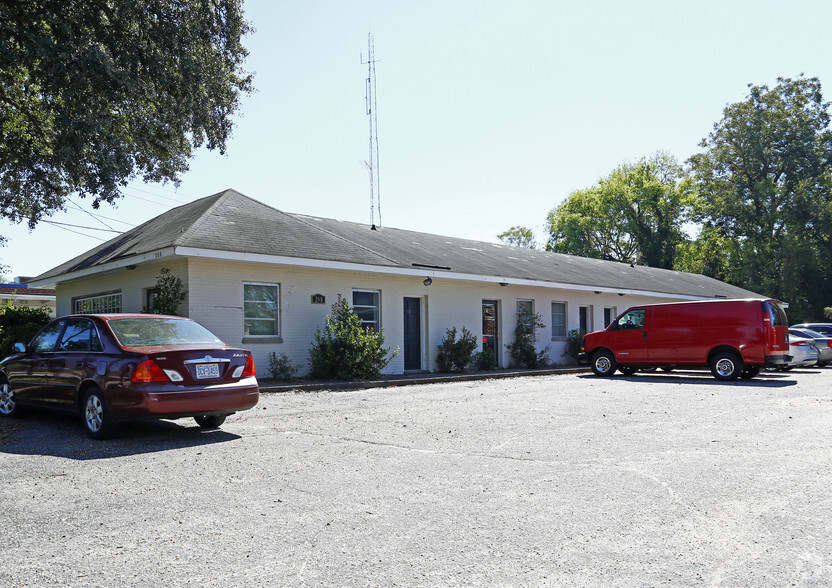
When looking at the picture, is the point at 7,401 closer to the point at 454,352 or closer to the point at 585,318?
the point at 454,352

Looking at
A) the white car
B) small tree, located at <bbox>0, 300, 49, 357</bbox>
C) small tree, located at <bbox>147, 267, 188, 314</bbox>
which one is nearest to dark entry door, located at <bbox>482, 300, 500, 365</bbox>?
the white car

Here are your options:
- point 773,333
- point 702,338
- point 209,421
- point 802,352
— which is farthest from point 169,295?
point 802,352

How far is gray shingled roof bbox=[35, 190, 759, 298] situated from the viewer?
1593 cm

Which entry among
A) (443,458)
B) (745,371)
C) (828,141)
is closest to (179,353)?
(443,458)

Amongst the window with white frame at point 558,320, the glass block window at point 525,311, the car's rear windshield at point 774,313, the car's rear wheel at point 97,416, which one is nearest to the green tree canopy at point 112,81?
the car's rear wheel at point 97,416

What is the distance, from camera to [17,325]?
20.3 m

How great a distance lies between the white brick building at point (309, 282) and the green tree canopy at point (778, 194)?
30.4m

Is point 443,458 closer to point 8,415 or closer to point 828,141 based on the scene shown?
point 8,415

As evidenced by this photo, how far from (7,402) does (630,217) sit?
214 feet

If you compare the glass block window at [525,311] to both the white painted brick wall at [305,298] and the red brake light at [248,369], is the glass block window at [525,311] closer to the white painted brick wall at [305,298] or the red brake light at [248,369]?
the white painted brick wall at [305,298]

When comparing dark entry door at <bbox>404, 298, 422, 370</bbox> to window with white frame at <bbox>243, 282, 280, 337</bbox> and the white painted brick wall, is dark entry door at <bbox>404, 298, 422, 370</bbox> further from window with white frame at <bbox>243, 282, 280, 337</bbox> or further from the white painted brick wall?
window with white frame at <bbox>243, 282, 280, 337</bbox>

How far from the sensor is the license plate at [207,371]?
8.07 meters

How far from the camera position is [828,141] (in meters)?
→ 52.8

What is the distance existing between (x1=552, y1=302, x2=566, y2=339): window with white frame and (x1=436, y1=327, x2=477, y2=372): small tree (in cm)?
563
